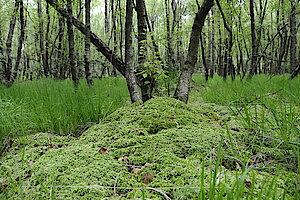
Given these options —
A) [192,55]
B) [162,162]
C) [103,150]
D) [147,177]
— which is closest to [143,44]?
[192,55]

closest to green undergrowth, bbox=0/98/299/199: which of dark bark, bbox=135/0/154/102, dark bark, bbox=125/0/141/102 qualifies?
dark bark, bbox=125/0/141/102

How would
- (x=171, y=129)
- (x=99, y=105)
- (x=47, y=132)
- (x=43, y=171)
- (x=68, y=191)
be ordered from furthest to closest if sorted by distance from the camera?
(x=99, y=105)
(x=47, y=132)
(x=171, y=129)
(x=43, y=171)
(x=68, y=191)

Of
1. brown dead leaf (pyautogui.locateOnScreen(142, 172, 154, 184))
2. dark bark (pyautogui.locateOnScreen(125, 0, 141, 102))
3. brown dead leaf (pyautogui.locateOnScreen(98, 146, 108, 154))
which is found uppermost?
dark bark (pyautogui.locateOnScreen(125, 0, 141, 102))

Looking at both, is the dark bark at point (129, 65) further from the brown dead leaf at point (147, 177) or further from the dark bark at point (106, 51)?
the brown dead leaf at point (147, 177)

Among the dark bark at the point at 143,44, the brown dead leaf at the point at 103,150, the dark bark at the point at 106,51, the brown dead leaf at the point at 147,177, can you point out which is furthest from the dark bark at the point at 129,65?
the brown dead leaf at the point at 147,177

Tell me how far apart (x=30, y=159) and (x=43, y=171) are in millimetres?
397

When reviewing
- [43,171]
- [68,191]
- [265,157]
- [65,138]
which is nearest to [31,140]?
Answer: [65,138]

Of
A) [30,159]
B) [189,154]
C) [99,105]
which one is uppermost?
[99,105]

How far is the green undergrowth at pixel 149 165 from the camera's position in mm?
959

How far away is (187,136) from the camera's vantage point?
1721 millimetres

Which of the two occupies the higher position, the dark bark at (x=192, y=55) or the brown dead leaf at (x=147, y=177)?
the dark bark at (x=192, y=55)

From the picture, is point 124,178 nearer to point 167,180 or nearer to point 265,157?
point 167,180

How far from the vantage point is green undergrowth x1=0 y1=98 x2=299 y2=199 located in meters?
0.96

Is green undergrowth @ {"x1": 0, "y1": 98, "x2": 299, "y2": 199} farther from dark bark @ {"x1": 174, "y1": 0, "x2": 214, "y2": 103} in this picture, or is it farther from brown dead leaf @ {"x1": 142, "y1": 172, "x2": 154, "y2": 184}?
dark bark @ {"x1": 174, "y1": 0, "x2": 214, "y2": 103}
